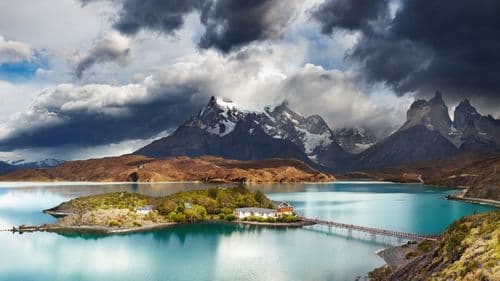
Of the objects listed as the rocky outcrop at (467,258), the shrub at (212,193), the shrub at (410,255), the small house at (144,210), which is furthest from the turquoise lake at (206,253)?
the shrub at (212,193)

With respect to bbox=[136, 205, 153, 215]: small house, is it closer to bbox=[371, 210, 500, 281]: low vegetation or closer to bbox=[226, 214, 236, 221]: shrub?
bbox=[226, 214, 236, 221]: shrub

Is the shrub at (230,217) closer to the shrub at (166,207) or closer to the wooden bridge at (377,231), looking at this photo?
the shrub at (166,207)

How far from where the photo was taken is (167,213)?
12338cm

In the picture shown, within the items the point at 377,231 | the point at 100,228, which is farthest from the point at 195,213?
the point at 377,231

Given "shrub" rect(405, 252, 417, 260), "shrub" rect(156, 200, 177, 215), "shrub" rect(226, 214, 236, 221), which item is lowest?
"shrub" rect(405, 252, 417, 260)

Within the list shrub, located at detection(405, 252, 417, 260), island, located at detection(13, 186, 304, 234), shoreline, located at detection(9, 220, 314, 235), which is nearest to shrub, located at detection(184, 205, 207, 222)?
island, located at detection(13, 186, 304, 234)

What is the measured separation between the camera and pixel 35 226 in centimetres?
11869

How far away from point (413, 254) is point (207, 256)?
3426 cm

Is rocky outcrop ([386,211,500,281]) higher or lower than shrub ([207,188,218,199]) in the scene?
lower

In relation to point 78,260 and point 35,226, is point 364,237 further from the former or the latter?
point 35,226

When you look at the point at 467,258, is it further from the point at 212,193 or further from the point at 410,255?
the point at 212,193

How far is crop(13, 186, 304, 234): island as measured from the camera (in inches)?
4537

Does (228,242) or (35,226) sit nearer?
(228,242)

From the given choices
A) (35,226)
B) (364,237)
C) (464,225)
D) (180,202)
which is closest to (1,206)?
(35,226)
